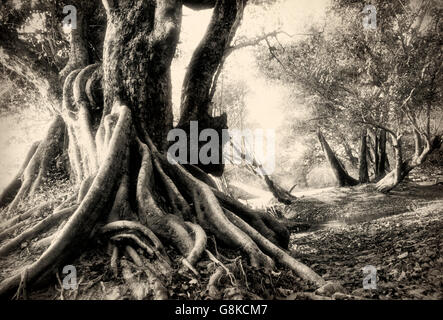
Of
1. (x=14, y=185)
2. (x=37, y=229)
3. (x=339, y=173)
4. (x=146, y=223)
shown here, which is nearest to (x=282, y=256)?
(x=146, y=223)

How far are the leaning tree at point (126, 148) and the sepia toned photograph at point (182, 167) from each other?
0.07 ft

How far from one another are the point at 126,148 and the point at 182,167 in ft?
3.02

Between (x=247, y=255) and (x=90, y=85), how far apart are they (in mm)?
4244

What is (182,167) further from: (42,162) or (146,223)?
(42,162)

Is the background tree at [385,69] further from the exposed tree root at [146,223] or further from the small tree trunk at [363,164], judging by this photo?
the exposed tree root at [146,223]

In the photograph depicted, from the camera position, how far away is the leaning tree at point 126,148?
10.7ft

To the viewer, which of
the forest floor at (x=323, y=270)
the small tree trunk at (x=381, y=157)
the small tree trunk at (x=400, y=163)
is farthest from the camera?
the small tree trunk at (x=381, y=157)

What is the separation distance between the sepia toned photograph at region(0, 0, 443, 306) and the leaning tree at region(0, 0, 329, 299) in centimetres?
2

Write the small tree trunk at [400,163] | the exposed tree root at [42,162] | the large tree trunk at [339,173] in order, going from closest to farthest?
1. the exposed tree root at [42,162]
2. the small tree trunk at [400,163]
3. the large tree trunk at [339,173]

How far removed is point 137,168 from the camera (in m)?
4.40

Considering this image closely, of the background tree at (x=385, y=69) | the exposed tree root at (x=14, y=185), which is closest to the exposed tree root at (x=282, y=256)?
the exposed tree root at (x=14, y=185)

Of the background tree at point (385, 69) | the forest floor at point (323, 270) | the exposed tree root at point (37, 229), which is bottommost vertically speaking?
the forest floor at point (323, 270)

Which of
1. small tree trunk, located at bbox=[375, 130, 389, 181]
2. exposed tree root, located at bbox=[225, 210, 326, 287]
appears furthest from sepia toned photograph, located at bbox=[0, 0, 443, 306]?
small tree trunk, located at bbox=[375, 130, 389, 181]

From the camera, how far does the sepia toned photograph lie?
2.94 metres
